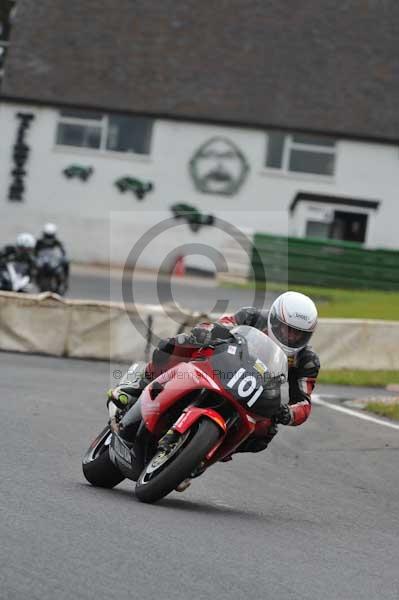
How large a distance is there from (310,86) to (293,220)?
4336mm

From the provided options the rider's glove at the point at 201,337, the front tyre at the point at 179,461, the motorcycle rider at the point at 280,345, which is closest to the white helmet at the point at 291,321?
the motorcycle rider at the point at 280,345

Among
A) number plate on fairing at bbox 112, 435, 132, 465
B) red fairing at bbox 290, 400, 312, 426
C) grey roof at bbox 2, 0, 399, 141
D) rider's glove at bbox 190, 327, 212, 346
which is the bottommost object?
number plate on fairing at bbox 112, 435, 132, 465

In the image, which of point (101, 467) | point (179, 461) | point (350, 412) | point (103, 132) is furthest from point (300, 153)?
point (179, 461)

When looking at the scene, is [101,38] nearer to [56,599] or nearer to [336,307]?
[336,307]

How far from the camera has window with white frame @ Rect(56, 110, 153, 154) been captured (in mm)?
44562

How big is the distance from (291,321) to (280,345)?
193 mm

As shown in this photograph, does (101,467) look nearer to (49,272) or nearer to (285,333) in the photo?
(285,333)

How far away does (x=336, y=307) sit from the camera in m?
30.5

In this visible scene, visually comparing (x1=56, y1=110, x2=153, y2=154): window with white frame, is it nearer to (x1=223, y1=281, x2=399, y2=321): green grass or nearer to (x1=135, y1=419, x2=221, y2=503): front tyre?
(x1=223, y1=281, x2=399, y2=321): green grass

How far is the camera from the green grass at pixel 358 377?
741 inches

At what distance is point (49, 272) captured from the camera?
89.7 ft

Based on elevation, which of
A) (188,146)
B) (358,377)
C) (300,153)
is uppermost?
(300,153)

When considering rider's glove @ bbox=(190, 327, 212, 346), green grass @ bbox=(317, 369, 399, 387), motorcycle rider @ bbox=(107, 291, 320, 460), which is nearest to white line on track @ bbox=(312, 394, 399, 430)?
green grass @ bbox=(317, 369, 399, 387)

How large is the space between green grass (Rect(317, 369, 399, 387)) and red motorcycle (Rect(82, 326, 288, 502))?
10498 millimetres
